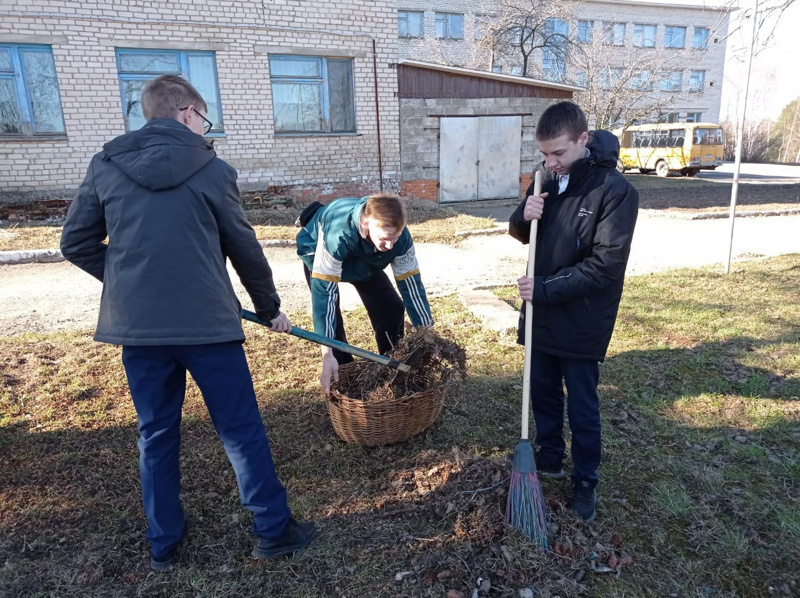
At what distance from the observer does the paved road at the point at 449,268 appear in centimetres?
559

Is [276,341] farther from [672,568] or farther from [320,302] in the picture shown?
[672,568]

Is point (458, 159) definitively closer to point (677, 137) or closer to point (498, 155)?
point (498, 155)

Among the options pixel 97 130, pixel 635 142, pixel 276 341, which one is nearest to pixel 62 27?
pixel 97 130

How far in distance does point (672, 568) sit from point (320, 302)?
1.94 m

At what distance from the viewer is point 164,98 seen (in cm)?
197

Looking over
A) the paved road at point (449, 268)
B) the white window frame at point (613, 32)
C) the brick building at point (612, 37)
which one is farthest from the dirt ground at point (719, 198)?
the white window frame at point (613, 32)

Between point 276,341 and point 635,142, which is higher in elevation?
point 635,142

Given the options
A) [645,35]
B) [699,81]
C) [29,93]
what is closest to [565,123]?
[29,93]

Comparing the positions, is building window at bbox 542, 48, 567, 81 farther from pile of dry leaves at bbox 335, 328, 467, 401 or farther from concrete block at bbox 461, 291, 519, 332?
pile of dry leaves at bbox 335, 328, 467, 401

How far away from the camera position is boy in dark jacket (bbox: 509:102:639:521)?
88.1 inches

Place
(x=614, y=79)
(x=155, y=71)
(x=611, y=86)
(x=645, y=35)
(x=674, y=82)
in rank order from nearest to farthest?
(x=155, y=71), (x=611, y=86), (x=614, y=79), (x=645, y=35), (x=674, y=82)

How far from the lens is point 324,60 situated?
1153 cm

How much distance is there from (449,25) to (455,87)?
2007cm

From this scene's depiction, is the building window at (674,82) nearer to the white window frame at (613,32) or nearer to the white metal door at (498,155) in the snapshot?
the white window frame at (613,32)
